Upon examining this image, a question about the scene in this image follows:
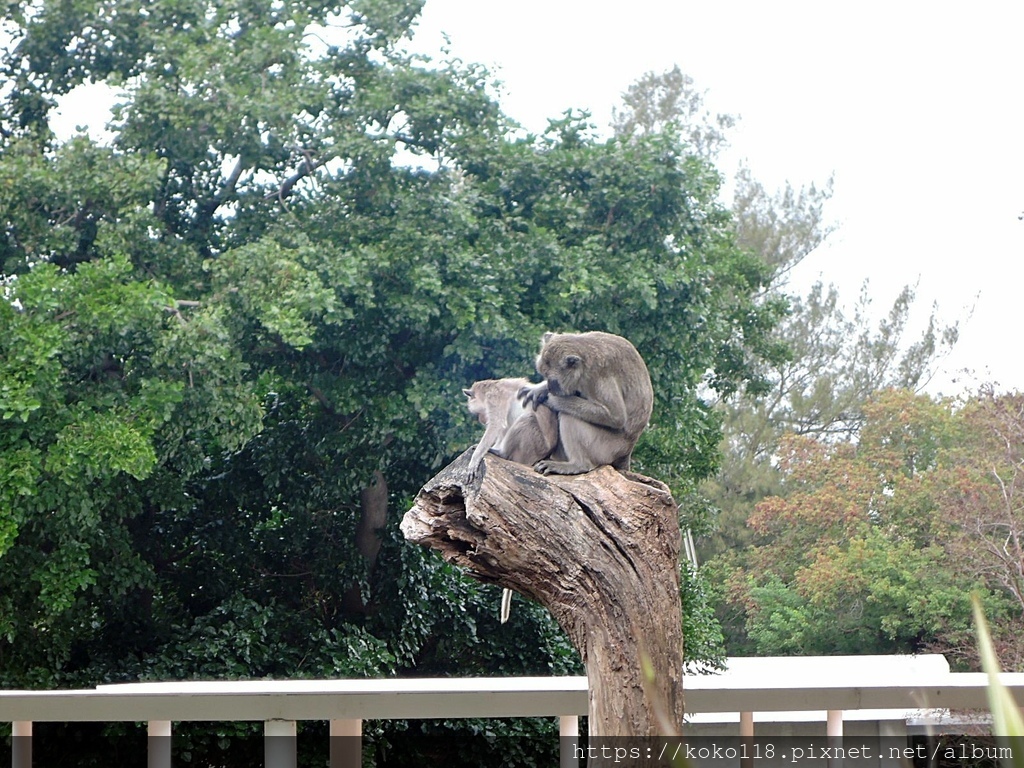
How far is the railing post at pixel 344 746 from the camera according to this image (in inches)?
161

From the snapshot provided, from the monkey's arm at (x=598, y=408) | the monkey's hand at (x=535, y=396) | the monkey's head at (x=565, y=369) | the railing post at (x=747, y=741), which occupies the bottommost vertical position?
the railing post at (x=747, y=741)

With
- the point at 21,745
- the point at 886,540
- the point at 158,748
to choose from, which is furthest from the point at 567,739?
the point at 886,540

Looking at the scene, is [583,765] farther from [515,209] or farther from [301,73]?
[301,73]

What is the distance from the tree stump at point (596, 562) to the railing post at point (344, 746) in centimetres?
159

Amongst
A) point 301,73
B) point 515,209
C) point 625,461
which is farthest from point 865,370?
point 625,461

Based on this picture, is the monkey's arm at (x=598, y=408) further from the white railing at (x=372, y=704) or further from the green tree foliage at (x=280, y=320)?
the green tree foliage at (x=280, y=320)

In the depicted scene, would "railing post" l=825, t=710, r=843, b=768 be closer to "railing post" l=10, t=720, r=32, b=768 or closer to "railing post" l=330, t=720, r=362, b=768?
"railing post" l=330, t=720, r=362, b=768

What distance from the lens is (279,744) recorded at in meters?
3.88

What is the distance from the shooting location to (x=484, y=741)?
31.0ft

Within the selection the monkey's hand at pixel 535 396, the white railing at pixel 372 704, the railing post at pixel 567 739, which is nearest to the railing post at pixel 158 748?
the white railing at pixel 372 704

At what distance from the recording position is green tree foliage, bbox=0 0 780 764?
7.63m

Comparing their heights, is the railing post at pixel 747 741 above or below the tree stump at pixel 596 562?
below

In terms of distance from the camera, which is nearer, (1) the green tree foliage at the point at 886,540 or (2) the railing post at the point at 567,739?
(2) the railing post at the point at 567,739

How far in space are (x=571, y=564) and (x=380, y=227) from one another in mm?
6347
